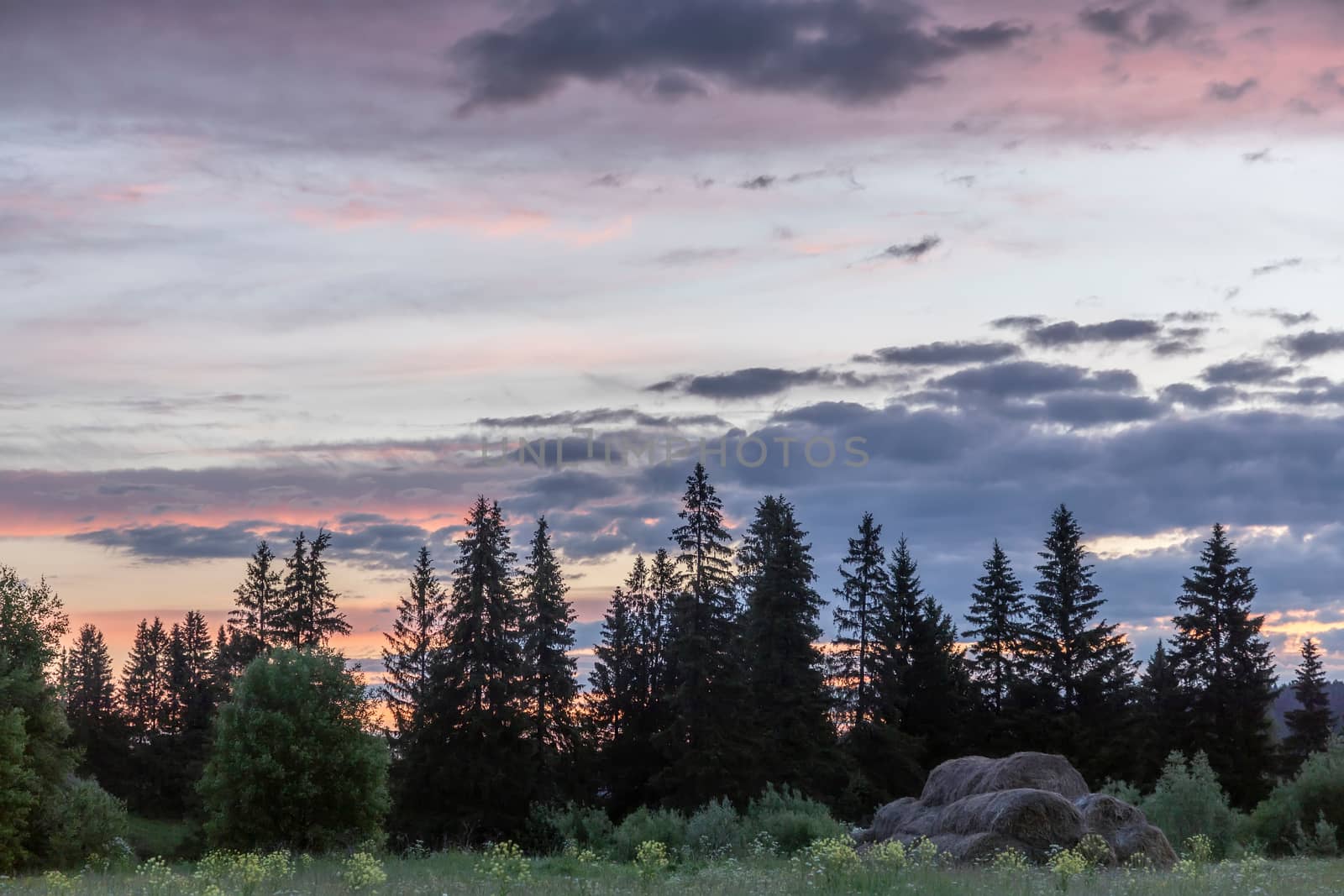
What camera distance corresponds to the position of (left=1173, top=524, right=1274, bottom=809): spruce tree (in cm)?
6800

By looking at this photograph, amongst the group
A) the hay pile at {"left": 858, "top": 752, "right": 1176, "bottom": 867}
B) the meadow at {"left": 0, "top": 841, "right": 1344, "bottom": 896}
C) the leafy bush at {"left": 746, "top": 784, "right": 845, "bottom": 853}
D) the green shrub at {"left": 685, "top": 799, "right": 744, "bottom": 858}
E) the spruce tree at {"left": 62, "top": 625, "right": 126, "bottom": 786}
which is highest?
the meadow at {"left": 0, "top": 841, "right": 1344, "bottom": 896}

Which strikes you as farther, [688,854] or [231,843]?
[231,843]

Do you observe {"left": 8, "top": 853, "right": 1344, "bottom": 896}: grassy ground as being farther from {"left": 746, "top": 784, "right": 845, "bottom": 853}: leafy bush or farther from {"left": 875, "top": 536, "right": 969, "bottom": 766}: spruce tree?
{"left": 875, "top": 536, "right": 969, "bottom": 766}: spruce tree

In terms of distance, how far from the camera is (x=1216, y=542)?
7244 centimetres

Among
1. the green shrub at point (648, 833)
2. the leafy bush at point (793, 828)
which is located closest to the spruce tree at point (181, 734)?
the green shrub at point (648, 833)

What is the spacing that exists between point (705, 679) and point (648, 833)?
22535 millimetres

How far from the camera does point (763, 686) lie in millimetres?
67500

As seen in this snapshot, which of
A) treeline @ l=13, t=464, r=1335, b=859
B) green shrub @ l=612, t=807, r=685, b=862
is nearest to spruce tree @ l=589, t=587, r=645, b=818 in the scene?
treeline @ l=13, t=464, r=1335, b=859

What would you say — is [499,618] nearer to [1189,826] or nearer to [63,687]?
[63,687]

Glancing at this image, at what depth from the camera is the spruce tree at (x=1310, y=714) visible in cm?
7694

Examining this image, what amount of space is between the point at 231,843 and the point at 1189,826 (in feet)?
109

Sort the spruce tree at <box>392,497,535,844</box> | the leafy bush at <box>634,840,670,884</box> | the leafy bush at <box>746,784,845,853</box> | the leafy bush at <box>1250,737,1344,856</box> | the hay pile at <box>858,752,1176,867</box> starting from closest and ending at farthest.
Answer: the leafy bush at <box>634,840,670,884</box>
the hay pile at <box>858,752,1176,867</box>
the leafy bush at <box>746,784,845,853</box>
the leafy bush at <box>1250,737,1344,856</box>
the spruce tree at <box>392,497,535,844</box>

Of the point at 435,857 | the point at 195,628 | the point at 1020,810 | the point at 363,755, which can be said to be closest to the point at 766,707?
the point at 363,755

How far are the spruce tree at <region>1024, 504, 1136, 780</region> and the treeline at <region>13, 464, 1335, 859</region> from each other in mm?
119
